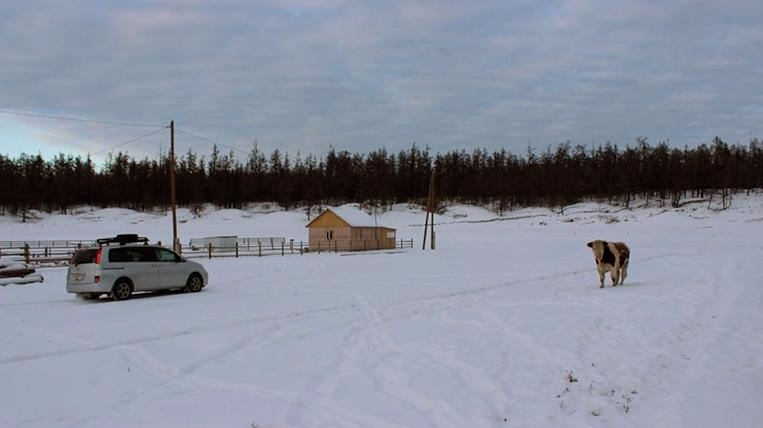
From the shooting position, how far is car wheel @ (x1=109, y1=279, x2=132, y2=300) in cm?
1675

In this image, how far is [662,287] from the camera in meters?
17.2

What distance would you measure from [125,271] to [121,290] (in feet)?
1.70

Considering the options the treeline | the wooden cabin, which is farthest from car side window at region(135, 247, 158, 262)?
the treeline

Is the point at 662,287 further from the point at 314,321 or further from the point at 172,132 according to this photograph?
the point at 172,132

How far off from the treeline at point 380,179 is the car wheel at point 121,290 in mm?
87051

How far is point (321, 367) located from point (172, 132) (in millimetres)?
30259

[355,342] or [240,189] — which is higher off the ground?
[240,189]

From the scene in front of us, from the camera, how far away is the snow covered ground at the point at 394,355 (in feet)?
20.8

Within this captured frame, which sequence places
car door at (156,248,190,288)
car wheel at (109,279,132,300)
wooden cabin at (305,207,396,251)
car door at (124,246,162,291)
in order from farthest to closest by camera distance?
wooden cabin at (305,207,396,251) → car door at (156,248,190,288) → car door at (124,246,162,291) → car wheel at (109,279,132,300)

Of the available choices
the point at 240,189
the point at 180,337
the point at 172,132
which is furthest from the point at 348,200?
the point at 180,337

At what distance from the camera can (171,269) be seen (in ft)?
59.9

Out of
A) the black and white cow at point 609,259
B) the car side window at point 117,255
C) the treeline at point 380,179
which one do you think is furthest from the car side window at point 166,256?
the treeline at point 380,179

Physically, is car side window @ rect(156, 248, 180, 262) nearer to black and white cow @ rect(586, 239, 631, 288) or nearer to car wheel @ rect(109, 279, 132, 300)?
car wheel @ rect(109, 279, 132, 300)

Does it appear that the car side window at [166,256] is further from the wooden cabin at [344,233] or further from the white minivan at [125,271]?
the wooden cabin at [344,233]
